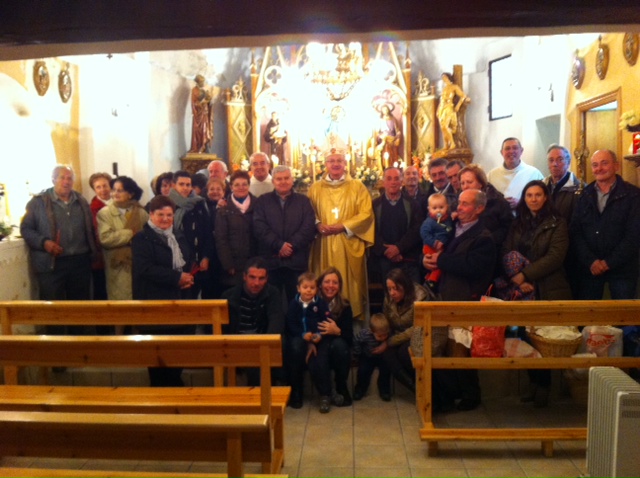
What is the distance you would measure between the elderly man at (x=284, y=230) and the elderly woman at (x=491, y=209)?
1163 mm

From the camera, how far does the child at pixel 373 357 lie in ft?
14.5

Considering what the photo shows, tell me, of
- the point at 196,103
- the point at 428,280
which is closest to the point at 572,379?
the point at 428,280

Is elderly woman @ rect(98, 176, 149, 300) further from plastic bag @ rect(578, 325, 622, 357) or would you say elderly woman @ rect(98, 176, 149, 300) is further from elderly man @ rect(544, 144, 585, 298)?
plastic bag @ rect(578, 325, 622, 357)

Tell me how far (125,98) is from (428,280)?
18.9 feet

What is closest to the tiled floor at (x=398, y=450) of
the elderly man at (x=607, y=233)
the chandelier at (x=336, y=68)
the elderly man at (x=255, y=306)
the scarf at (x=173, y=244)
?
the elderly man at (x=255, y=306)

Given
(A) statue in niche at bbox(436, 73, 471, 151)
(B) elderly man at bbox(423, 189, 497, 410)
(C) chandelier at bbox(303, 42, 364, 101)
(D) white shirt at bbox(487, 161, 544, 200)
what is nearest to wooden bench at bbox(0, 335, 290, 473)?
(B) elderly man at bbox(423, 189, 497, 410)

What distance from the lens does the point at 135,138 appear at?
8.95m

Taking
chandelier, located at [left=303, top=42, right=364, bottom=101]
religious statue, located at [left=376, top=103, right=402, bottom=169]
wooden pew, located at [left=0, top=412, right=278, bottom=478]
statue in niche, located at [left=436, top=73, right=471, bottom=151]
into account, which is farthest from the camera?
religious statue, located at [left=376, top=103, right=402, bottom=169]

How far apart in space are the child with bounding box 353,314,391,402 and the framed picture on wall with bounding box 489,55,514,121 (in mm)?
6811

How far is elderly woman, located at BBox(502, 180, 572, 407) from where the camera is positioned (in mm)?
4254

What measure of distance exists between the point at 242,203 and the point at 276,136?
676 centimetres

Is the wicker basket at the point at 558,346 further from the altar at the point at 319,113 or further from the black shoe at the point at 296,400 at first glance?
the altar at the point at 319,113

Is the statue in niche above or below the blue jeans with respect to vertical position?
above

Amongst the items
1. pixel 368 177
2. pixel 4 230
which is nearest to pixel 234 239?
pixel 4 230
